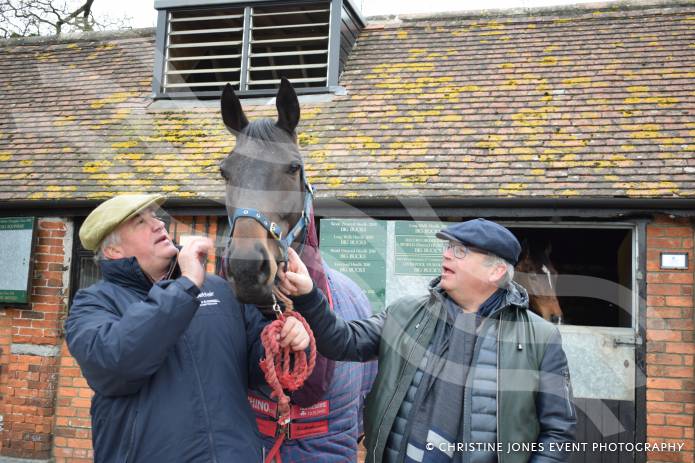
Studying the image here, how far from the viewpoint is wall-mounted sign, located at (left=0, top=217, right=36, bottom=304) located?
20.8ft

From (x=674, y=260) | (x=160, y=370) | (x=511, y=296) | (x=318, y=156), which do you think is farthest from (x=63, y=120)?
(x=674, y=260)

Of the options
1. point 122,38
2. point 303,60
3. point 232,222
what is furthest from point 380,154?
point 122,38

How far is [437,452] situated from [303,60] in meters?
6.70

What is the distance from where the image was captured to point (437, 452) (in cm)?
224

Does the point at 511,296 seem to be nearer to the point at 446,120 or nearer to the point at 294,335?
the point at 294,335

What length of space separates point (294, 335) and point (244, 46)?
634 centimetres

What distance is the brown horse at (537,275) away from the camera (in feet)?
23.1

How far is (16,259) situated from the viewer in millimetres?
6438

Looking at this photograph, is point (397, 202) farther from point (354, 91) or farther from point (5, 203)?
point (5, 203)

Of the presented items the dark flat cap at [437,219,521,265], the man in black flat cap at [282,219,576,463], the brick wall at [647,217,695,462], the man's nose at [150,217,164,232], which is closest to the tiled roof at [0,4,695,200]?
the brick wall at [647,217,695,462]

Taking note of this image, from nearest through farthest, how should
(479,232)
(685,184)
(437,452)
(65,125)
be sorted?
1. (437,452)
2. (479,232)
3. (685,184)
4. (65,125)

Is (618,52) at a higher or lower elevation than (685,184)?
higher

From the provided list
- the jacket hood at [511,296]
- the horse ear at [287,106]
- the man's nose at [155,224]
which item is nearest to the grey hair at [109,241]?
the man's nose at [155,224]

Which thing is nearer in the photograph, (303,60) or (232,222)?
(232,222)
